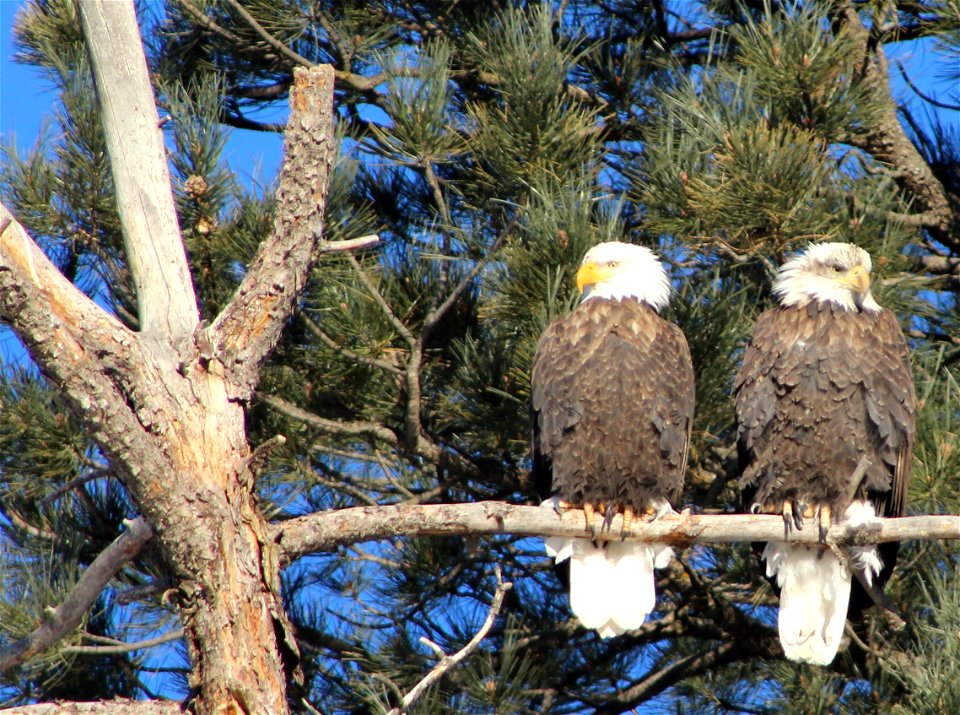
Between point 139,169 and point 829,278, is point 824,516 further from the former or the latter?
point 139,169

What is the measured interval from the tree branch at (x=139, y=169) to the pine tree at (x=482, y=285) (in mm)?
890

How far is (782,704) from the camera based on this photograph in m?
4.21

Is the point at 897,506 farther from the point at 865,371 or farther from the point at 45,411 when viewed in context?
the point at 45,411

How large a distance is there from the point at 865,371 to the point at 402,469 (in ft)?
5.07

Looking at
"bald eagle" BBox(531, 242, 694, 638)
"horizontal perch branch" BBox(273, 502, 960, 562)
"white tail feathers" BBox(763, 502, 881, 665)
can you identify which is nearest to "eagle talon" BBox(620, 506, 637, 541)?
"bald eagle" BBox(531, 242, 694, 638)

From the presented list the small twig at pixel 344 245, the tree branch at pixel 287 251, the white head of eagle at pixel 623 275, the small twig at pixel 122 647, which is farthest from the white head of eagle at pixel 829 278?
the small twig at pixel 122 647

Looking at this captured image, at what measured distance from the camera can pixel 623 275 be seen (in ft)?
12.8

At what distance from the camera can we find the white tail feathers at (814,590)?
12.7 ft

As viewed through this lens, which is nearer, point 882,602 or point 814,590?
point 882,602

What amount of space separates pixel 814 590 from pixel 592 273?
118 centimetres

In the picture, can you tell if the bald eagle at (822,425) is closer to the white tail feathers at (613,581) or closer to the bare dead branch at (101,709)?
the white tail feathers at (613,581)

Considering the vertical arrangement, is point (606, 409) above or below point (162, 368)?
below

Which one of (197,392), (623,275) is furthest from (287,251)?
(623,275)

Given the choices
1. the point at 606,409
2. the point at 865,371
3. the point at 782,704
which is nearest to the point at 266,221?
the point at 606,409
